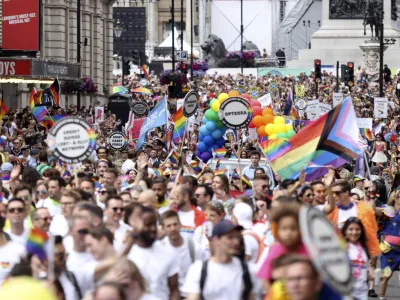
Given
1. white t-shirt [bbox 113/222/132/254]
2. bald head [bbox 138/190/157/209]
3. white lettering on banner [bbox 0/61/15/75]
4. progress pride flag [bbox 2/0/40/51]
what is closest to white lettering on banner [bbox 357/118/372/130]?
white lettering on banner [bbox 0/61/15/75]

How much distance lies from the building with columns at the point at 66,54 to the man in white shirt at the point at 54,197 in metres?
21.7

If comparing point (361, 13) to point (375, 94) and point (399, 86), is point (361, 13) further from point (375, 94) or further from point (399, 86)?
point (399, 86)

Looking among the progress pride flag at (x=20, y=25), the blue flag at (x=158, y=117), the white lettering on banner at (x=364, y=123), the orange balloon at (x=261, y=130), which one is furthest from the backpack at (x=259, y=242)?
the progress pride flag at (x=20, y=25)

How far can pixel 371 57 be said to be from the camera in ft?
236

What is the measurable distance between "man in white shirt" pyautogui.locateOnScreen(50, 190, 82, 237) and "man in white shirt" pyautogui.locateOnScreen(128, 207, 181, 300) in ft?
5.45

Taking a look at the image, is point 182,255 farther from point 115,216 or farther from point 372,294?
point 372,294

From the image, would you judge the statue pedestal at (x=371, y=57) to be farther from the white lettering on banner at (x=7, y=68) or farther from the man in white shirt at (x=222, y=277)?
the man in white shirt at (x=222, y=277)

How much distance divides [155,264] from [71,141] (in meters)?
4.64

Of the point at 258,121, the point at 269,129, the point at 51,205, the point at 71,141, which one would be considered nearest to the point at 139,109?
the point at 258,121

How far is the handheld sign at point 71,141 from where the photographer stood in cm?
1500

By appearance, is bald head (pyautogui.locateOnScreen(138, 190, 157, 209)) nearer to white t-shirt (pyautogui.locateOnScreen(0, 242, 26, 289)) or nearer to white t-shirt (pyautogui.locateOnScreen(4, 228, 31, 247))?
white t-shirt (pyautogui.locateOnScreen(4, 228, 31, 247))

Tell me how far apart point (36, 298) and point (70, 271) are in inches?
122

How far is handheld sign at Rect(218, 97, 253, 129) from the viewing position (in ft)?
74.3

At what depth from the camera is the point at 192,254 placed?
11695 mm
